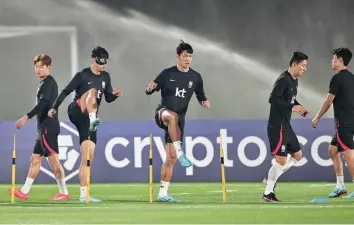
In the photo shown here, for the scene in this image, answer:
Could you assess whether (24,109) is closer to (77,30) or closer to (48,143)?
(77,30)

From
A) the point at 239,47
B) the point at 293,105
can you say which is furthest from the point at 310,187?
the point at 239,47

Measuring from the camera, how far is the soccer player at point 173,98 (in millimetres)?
14945

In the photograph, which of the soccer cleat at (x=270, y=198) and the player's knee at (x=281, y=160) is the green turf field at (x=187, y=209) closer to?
the soccer cleat at (x=270, y=198)

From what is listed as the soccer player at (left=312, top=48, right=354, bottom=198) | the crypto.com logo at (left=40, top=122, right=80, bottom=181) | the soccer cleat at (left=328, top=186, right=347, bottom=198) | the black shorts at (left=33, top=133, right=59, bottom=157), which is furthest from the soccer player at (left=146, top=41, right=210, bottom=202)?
the crypto.com logo at (left=40, top=122, right=80, bottom=181)

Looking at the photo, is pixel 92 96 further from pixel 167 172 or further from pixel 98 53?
pixel 167 172

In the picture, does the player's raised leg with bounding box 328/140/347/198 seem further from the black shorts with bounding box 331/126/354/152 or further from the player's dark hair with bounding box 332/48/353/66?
the player's dark hair with bounding box 332/48/353/66

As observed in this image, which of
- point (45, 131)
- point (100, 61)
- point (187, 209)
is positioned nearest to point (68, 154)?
point (45, 131)

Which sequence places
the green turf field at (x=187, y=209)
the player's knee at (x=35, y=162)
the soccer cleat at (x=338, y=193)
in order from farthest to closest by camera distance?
the soccer cleat at (x=338, y=193) < the player's knee at (x=35, y=162) < the green turf field at (x=187, y=209)

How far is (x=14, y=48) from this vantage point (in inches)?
986

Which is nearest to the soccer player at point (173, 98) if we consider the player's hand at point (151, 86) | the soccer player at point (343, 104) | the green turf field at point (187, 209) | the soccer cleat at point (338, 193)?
the player's hand at point (151, 86)

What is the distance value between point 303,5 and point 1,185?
26.3ft

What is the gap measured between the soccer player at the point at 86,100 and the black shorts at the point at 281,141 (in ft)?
7.51

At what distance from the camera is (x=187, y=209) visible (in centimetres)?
1320

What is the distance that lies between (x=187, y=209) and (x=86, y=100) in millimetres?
2769
